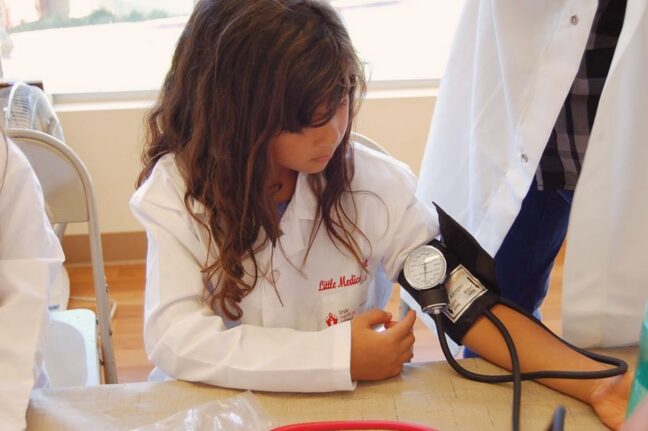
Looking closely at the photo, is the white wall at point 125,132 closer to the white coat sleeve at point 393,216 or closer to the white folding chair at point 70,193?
the white folding chair at point 70,193

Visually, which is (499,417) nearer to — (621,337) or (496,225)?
(621,337)

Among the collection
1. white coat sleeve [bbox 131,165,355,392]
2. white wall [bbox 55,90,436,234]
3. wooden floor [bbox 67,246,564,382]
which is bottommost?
wooden floor [bbox 67,246,564,382]

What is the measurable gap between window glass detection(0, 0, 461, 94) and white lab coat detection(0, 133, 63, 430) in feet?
5.26

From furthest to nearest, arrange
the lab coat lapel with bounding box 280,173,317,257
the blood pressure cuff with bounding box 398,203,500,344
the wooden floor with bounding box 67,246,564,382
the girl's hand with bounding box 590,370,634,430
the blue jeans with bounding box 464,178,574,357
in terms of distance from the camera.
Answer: the wooden floor with bounding box 67,246,564,382 → the blue jeans with bounding box 464,178,574,357 → the lab coat lapel with bounding box 280,173,317,257 → the blood pressure cuff with bounding box 398,203,500,344 → the girl's hand with bounding box 590,370,634,430

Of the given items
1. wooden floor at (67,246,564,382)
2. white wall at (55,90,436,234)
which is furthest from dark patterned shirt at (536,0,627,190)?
white wall at (55,90,436,234)

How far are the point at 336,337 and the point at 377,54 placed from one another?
1.87 m

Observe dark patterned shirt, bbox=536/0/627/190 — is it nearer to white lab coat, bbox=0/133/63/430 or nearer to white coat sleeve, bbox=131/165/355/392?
white coat sleeve, bbox=131/165/355/392

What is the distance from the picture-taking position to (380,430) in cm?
71

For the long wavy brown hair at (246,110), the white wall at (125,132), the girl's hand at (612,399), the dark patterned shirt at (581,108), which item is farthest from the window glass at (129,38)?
the girl's hand at (612,399)

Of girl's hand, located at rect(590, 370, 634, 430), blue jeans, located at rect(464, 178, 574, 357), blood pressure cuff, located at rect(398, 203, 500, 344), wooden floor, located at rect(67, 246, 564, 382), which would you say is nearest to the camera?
girl's hand, located at rect(590, 370, 634, 430)

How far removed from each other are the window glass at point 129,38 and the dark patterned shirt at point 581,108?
4.69ft

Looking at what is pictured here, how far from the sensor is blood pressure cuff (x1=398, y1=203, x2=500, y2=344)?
0.85 metres

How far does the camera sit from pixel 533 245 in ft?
3.82

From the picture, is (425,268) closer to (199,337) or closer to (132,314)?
(199,337)
